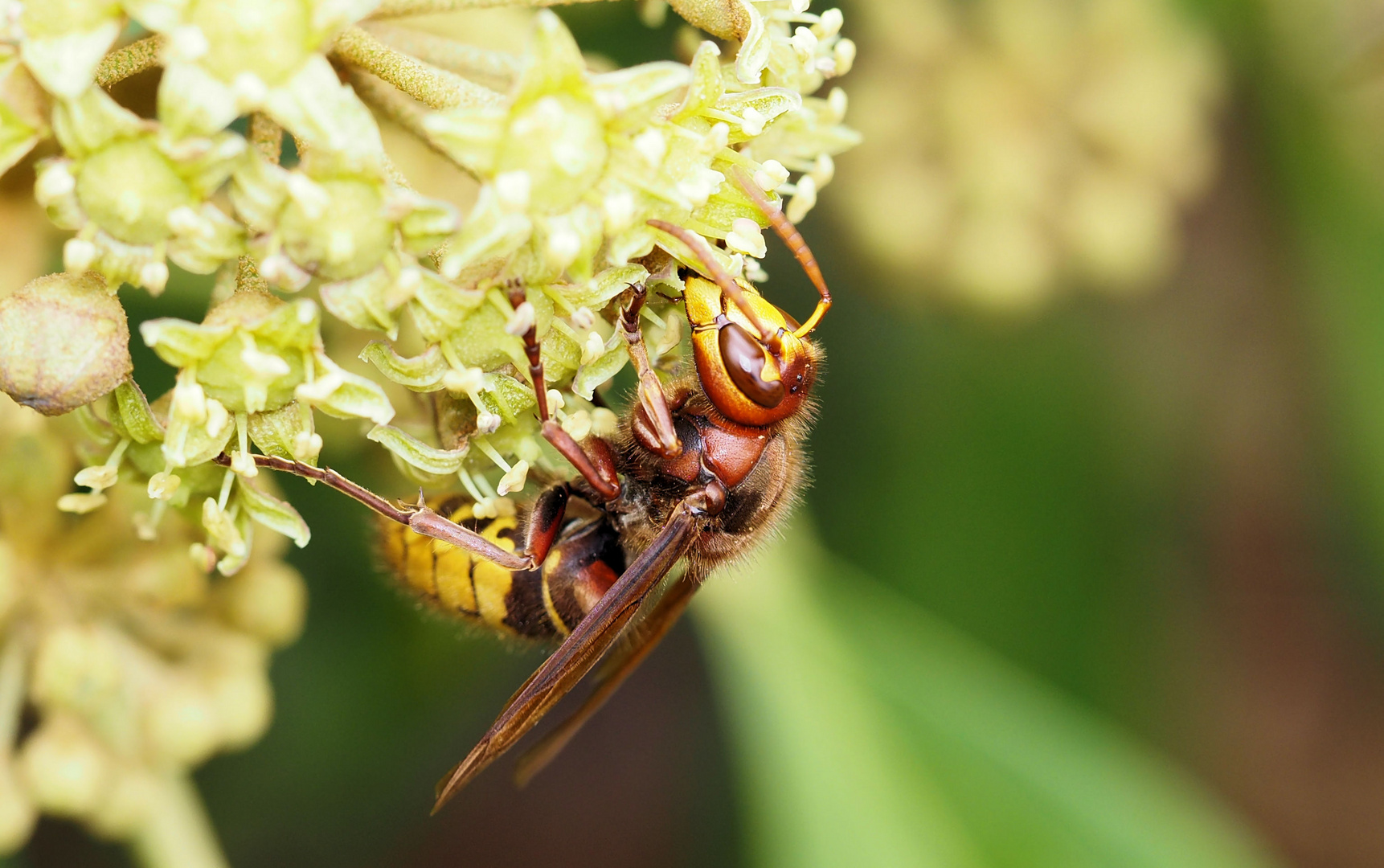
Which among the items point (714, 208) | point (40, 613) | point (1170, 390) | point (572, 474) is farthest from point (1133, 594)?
point (40, 613)

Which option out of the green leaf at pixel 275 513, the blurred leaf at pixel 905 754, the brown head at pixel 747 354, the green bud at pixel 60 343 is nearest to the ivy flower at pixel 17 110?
the green bud at pixel 60 343

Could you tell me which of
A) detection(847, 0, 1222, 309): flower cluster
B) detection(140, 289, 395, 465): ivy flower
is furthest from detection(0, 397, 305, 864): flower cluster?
detection(847, 0, 1222, 309): flower cluster

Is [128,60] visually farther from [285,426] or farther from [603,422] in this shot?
[603,422]

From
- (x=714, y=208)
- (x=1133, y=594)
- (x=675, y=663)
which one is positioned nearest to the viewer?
(x=714, y=208)

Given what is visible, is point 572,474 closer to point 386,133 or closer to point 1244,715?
point 386,133

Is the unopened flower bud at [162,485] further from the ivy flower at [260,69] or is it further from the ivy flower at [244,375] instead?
the ivy flower at [260,69]

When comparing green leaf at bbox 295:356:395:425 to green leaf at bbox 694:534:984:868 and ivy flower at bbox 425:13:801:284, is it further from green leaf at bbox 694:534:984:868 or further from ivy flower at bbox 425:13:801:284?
green leaf at bbox 694:534:984:868
